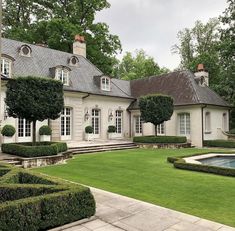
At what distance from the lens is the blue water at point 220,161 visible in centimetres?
1391

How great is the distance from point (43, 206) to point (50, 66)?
18012mm

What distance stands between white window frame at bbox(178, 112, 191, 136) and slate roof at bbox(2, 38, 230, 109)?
124 cm

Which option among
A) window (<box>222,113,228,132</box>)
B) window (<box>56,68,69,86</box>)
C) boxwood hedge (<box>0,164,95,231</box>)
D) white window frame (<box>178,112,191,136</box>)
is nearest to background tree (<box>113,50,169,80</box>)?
window (<box>222,113,228,132</box>)

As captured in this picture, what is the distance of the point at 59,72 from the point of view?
67.8 feet

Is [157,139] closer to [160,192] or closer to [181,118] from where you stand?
[181,118]

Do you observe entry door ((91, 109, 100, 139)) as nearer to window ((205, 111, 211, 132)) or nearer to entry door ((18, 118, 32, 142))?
entry door ((18, 118, 32, 142))

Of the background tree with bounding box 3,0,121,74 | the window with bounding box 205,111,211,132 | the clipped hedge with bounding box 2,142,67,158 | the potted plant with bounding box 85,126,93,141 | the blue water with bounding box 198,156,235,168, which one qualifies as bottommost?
the blue water with bounding box 198,156,235,168

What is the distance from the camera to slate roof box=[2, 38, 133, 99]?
1952 centimetres

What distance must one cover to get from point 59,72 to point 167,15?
903 centimetres

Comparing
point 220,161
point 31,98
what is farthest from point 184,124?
point 31,98

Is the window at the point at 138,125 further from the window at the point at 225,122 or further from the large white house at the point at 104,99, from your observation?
the window at the point at 225,122

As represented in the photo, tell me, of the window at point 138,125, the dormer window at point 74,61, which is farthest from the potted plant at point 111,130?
the dormer window at point 74,61

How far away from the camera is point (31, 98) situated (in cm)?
1309

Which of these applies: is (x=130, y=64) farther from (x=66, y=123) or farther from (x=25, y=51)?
Result: (x=25, y=51)
